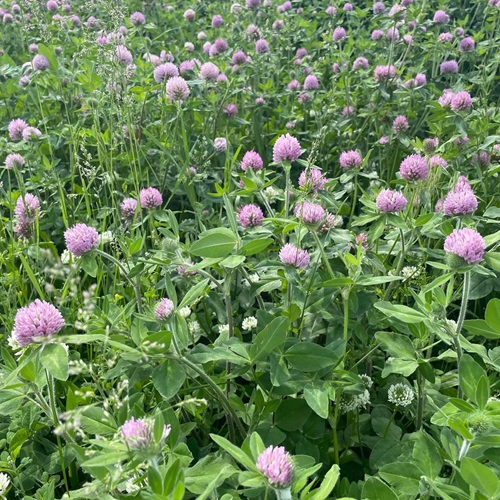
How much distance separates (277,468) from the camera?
100 centimetres

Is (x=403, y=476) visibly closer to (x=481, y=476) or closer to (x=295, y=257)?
(x=481, y=476)

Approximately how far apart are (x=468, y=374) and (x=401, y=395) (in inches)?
17.6

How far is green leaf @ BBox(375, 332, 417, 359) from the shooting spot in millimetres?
1461

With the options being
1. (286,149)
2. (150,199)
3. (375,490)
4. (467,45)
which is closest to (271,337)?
(375,490)

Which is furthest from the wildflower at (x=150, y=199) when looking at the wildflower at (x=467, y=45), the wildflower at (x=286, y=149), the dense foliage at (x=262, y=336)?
the wildflower at (x=467, y=45)

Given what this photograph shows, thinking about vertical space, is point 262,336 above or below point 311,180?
below

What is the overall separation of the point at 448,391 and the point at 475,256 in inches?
20.3

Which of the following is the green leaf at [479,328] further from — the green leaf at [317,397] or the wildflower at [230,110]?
the wildflower at [230,110]

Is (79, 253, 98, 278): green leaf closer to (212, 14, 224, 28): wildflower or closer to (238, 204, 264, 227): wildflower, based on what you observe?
(238, 204, 264, 227): wildflower

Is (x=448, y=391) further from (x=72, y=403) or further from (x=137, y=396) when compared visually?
(x=72, y=403)

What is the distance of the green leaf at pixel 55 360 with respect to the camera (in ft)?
3.74

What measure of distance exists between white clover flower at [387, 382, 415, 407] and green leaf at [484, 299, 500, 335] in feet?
1.25

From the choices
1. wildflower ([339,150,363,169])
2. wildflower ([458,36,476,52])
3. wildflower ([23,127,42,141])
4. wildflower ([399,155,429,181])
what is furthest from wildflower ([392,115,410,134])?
wildflower ([23,127,42,141])

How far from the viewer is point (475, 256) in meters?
1.36
